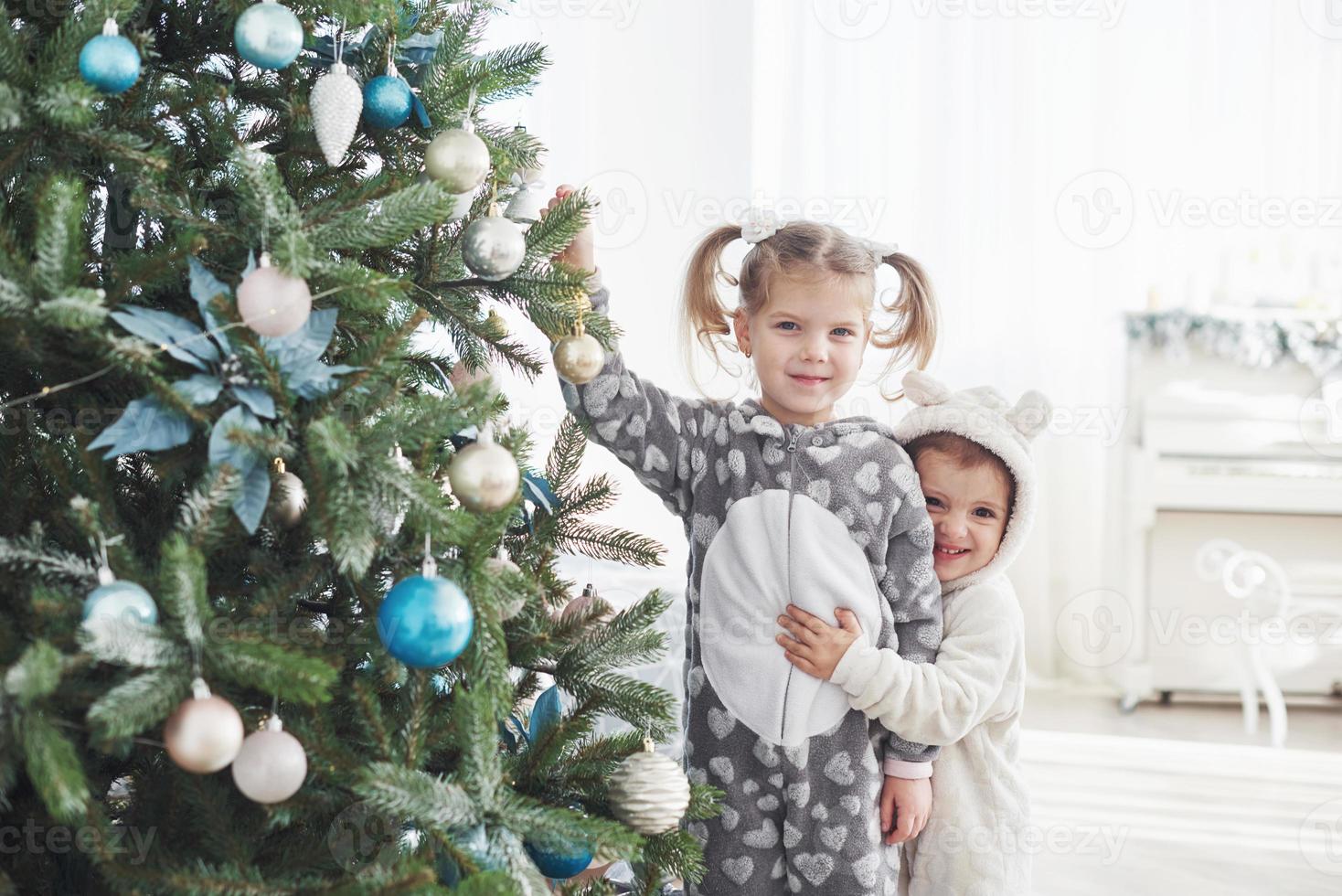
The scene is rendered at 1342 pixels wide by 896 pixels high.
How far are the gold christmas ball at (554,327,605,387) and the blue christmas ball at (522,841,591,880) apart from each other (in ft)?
1.26

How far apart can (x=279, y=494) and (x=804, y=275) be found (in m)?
0.64

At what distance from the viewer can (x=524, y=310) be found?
96 centimetres

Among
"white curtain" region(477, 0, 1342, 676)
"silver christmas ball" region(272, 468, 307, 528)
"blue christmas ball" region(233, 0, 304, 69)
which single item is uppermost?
"white curtain" region(477, 0, 1342, 676)

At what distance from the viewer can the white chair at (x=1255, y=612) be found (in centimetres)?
276

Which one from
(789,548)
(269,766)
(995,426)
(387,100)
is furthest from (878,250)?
(269,766)

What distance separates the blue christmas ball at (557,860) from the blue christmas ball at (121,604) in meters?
0.32

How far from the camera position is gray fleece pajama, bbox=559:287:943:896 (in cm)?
112

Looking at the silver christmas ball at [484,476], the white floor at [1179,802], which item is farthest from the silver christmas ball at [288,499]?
the white floor at [1179,802]

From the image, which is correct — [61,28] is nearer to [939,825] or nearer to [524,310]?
[524,310]

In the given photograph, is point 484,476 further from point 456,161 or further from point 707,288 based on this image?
point 707,288

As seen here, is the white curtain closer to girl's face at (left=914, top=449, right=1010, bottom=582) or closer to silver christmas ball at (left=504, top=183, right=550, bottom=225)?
girl's face at (left=914, top=449, right=1010, bottom=582)

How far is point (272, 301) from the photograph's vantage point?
0.69 metres

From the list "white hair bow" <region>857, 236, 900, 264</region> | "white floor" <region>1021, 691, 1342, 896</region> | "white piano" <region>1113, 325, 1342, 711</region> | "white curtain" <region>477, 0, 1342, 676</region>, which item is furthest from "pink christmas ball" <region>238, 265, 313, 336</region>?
"white piano" <region>1113, 325, 1342, 711</region>

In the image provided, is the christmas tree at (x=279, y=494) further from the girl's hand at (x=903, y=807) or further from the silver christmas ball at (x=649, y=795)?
the girl's hand at (x=903, y=807)
